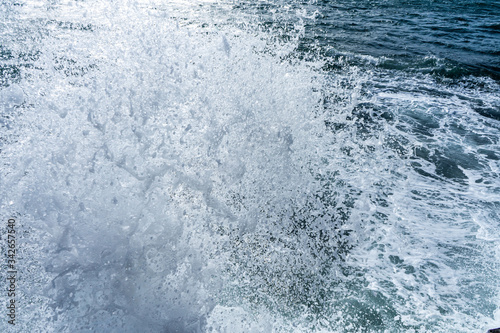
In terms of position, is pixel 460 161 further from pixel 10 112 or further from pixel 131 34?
pixel 10 112

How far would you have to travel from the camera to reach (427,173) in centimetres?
547

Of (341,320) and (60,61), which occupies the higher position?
(60,61)

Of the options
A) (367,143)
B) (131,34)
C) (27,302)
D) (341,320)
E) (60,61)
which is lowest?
(341,320)

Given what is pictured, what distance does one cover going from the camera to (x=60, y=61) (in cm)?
818

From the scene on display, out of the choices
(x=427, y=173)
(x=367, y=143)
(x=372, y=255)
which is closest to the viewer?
(x=372, y=255)

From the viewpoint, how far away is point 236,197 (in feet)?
15.1

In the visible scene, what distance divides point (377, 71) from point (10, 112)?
9634mm

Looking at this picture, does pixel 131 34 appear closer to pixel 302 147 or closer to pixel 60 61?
pixel 60 61

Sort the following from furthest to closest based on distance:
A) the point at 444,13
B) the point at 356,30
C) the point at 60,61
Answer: the point at 444,13, the point at 356,30, the point at 60,61

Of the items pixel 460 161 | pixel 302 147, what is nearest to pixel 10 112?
pixel 302 147

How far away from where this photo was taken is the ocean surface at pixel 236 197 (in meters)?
3.43

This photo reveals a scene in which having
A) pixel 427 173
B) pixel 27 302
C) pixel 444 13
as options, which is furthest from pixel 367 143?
pixel 444 13

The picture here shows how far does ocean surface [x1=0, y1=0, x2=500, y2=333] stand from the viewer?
3.43m

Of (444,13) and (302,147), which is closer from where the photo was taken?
(302,147)
